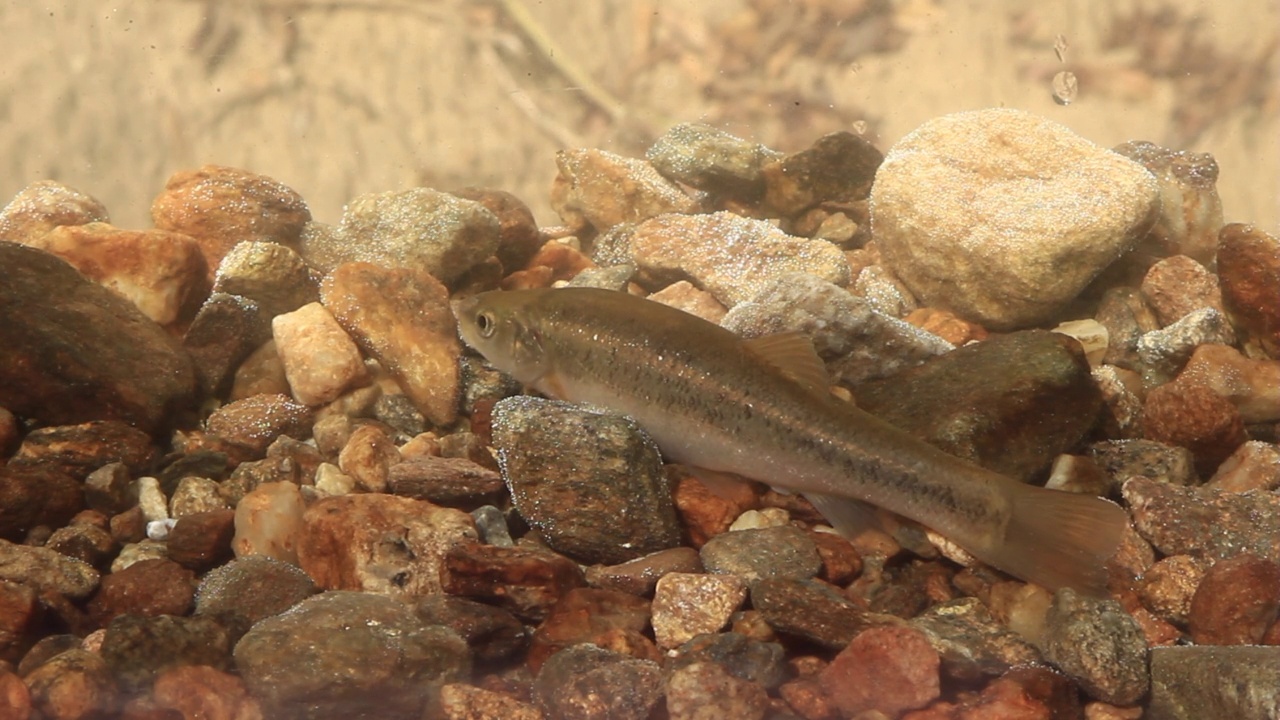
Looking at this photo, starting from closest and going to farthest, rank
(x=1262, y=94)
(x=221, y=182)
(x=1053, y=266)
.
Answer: (x=1053, y=266), (x=221, y=182), (x=1262, y=94)

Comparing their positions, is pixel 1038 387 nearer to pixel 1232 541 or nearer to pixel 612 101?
pixel 1232 541

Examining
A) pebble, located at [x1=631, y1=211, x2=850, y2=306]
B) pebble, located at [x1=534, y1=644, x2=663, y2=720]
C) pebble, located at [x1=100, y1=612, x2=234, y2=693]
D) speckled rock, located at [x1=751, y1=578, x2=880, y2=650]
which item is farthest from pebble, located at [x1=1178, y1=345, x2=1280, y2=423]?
pebble, located at [x1=100, y1=612, x2=234, y2=693]

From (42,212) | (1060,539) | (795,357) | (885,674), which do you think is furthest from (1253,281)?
(42,212)

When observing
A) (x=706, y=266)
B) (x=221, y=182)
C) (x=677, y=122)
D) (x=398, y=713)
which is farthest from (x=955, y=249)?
(x=221, y=182)

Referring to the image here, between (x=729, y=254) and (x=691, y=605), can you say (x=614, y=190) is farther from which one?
(x=691, y=605)

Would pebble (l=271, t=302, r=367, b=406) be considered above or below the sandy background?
below

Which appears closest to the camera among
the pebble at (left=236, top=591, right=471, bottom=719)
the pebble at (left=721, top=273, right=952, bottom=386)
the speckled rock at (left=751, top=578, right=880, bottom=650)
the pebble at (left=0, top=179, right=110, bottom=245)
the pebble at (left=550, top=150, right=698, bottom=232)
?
the pebble at (left=236, top=591, right=471, bottom=719)

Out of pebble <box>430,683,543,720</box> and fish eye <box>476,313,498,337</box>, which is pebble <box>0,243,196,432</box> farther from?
pebble <box>430,683,543,720</box>
